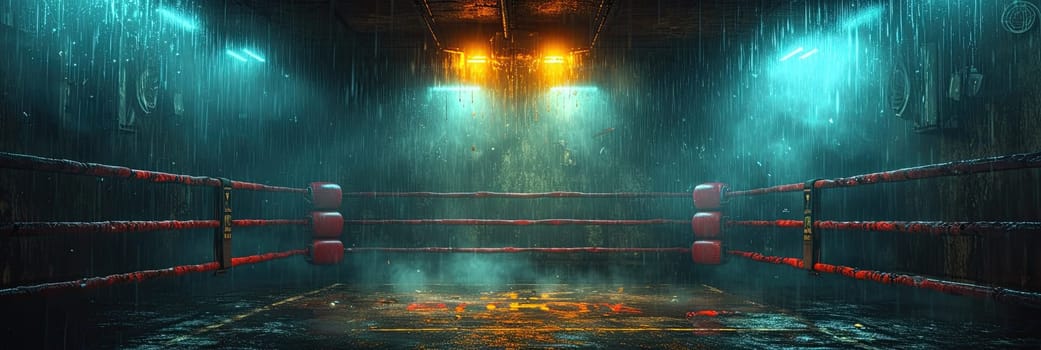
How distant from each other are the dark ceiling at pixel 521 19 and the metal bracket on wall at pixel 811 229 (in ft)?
9.82

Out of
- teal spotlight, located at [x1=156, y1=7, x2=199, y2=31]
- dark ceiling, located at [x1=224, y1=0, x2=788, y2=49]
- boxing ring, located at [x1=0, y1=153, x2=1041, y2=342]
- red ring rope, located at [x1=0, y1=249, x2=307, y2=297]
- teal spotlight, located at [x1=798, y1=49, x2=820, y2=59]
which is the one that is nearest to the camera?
red ring rope, located at [x1=0, y1=249, x2=307, y2=297]

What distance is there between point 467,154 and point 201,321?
5.99 m

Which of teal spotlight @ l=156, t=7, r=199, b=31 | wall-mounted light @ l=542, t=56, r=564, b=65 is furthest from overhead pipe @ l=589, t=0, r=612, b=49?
teal spotlight @ l=156, t=7, r=199, b=31

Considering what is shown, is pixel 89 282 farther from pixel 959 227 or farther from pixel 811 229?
pixel 811 229

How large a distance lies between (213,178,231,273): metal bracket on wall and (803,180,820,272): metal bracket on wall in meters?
4.62

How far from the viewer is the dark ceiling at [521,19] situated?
841 centimetres

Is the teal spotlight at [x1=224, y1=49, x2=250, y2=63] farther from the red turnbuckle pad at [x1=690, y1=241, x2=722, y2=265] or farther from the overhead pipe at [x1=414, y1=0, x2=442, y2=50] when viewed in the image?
the red turnbuckle pad at [x1=690, y1=241, x2=722, y2=265]

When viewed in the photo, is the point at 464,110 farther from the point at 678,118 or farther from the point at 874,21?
the point at 874,21

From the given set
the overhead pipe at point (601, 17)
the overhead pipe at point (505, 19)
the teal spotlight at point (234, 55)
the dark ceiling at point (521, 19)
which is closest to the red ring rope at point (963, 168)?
the overhead pipe at point (601, 17)

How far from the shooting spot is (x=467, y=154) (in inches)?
402

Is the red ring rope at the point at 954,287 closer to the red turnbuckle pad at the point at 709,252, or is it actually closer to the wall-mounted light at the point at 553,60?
the red turnbuckle pad at the point at 709,252

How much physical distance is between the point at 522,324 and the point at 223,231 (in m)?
3.03

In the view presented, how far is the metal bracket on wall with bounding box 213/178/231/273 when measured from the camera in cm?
598

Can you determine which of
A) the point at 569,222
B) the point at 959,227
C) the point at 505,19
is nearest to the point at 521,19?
the point at 505,19
